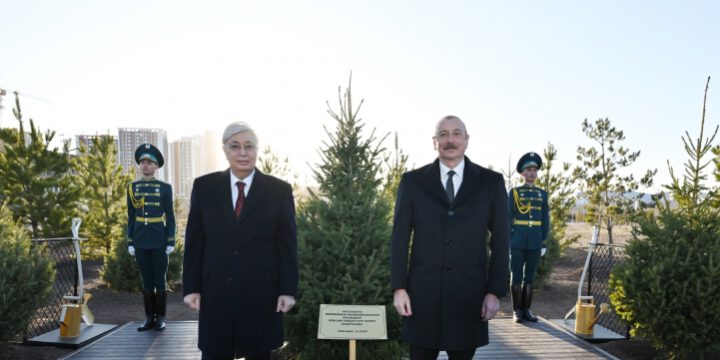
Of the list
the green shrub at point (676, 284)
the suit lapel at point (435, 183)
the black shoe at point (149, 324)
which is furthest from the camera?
the black shoe at point (149, 324)

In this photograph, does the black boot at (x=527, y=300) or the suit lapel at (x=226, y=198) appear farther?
the black boot at (x=527, y=300)

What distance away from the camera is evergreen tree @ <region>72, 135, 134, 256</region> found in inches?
616

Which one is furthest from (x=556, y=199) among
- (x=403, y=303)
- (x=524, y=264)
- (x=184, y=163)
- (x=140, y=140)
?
(x=184, y=163)

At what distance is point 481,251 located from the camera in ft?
10.3

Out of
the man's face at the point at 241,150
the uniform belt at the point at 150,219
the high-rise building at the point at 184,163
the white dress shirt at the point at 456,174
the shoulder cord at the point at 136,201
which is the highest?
the high-rise building at the point at 184,163

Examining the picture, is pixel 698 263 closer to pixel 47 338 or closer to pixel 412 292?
pixel 412 292

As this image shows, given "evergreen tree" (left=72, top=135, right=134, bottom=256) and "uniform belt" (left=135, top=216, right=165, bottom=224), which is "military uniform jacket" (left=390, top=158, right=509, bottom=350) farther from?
"evergreen tree" (left=72, top=135, right=134, bottom=256)

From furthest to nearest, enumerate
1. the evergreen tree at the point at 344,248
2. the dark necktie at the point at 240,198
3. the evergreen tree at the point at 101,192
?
the evergreen tree at the point at 101,192, the evergreen tree at the point at 344,248, the dark necktie at the point at 240,198

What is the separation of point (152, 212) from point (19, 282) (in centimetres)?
187

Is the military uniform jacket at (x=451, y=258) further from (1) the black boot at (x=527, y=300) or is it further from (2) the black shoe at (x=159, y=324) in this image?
(2) the black shoe at (x=159, y=324)

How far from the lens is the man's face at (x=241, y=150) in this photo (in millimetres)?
3126

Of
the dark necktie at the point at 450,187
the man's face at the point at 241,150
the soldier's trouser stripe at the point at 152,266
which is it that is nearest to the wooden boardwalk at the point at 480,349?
the soldier's trouser stripe at the point at 152,266

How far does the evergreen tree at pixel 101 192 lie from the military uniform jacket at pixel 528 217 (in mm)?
13379

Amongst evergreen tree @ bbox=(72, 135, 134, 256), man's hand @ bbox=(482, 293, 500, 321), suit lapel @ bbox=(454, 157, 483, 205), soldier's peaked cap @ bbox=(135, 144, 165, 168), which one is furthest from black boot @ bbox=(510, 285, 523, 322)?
evergreen tree @ bbox=(72, 135, 134, 256)
